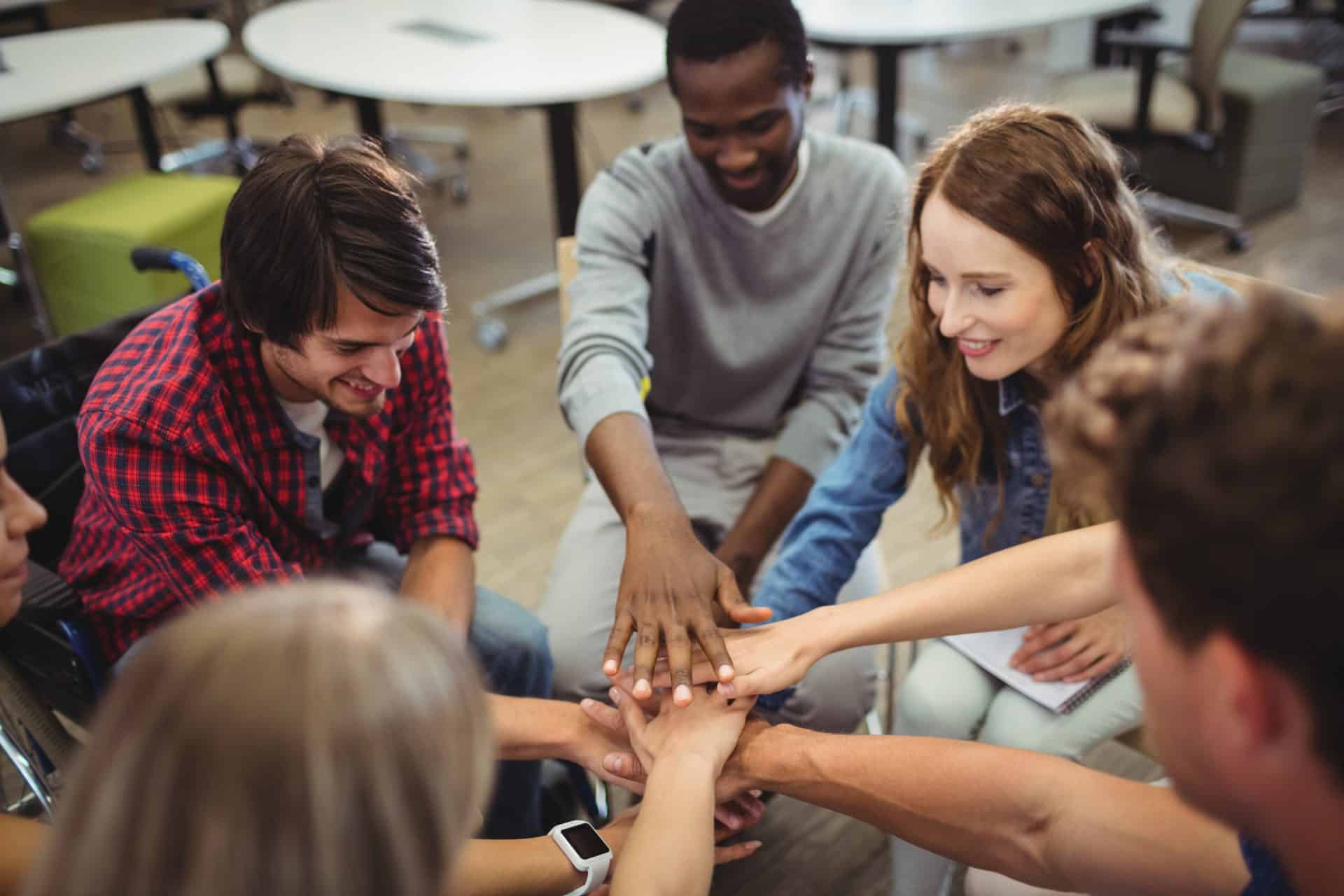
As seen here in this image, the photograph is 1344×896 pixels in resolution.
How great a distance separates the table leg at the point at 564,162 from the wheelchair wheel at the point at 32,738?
2321mm

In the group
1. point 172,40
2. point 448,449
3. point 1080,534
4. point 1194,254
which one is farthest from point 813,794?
point 172,40

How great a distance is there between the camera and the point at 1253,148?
13.1ft

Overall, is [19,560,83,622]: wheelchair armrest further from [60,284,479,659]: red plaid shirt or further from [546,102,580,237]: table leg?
[546,102,580,237]: table leg

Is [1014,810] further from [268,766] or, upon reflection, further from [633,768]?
[268,766]

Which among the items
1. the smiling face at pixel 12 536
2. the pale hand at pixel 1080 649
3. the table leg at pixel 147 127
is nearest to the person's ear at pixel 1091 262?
the pale hand at pixel 1080 649

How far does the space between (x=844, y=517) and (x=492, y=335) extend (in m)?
2.22

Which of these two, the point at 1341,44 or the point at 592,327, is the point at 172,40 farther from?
the point at 1341,44

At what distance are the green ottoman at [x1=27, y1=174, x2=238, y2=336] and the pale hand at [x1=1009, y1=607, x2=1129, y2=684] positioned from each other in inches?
98.8

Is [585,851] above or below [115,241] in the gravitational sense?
below

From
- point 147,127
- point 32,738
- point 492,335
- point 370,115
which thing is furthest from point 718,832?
point 147,127

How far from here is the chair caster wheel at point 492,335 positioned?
3.67m

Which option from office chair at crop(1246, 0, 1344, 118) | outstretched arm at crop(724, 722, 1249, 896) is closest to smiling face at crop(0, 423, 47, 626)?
outstretched arm at crop(724, 722, 1249, 896)

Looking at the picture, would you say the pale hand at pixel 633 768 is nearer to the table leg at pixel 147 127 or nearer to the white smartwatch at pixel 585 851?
the white smartwatch at pixel 585 851

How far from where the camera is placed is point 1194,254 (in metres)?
3.95
